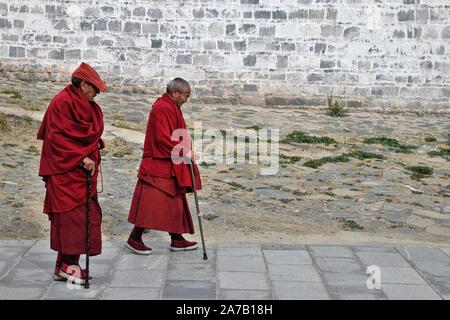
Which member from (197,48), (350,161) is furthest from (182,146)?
(197,48)

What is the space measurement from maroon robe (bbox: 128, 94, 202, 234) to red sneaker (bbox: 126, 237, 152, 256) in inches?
6.1

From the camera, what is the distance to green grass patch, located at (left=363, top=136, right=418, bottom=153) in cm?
1084

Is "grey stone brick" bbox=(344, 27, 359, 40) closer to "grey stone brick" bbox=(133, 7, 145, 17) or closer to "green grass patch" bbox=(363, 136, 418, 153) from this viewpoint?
"green grass patch" bbox=(363, 136, 418, 153)

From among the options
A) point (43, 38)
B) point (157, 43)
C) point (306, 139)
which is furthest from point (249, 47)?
point (43, 38)

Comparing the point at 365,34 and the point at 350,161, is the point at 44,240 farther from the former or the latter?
the point at 365,34

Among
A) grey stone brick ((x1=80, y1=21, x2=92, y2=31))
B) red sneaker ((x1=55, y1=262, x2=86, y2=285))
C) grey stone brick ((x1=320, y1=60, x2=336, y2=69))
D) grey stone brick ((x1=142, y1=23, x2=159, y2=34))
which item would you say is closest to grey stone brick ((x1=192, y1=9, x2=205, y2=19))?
grey stone brick ((x1=142, y1=23, x2=159, y2=34))

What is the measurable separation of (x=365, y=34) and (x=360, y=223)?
735 cm

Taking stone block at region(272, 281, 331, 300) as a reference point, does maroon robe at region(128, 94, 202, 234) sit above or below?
above

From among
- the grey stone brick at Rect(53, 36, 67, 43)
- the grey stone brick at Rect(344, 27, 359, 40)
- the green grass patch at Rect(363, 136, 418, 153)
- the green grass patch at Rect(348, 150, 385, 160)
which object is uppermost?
the grey stone brick at Rect(344, 27, 359, 40)

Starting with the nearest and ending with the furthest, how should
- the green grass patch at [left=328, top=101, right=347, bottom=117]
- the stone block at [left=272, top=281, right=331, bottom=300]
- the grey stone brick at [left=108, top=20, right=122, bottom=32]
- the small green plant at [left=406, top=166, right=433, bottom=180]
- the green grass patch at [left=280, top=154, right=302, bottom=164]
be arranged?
1. the stone block at [left=272, top=281, right=331, bottom=300]
2. the small green plant at [left=406, top=166, right=433, bottom=180]
3. the green grass patch at [left=280, top=154, right=302, bottom=164]
4. the green grass patch at [left=328, top=101, right=347, bottom=117]
5. the grey stone brick at [left=108, top=20, right=122, bottom=32]

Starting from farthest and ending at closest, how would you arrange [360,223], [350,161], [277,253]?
[350,161] → [360,223] → [277,253]

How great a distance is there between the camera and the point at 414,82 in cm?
1404

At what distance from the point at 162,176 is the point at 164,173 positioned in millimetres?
31

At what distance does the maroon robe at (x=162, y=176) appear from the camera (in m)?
6.08
